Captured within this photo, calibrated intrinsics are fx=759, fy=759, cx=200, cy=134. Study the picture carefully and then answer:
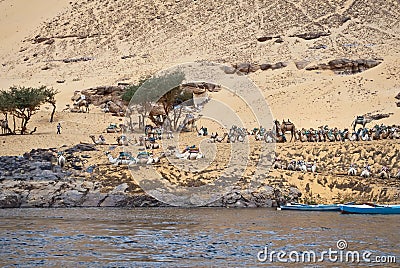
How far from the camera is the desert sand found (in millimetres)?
64062

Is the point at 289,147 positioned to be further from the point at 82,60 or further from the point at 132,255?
the point at 82,60

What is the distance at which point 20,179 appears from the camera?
118 feet

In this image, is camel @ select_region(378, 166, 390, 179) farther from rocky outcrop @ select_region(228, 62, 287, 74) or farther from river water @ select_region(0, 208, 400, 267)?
rocky outcrop @ select_region(228, 62, 287, 74)

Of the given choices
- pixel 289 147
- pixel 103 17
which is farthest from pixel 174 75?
pixel 103 17

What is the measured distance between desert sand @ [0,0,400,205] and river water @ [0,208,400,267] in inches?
825

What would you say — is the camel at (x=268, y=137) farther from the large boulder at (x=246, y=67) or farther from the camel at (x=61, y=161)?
the large boulder at (x=246, y=67)

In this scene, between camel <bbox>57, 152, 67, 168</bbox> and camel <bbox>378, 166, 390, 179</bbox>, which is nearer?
camel <bbox>378, 166, 390, 179</bbox>

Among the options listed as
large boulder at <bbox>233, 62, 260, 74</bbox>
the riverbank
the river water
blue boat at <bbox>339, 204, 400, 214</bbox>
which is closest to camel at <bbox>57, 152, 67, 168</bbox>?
the riverbank

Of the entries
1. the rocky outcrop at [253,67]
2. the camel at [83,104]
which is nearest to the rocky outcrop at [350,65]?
the rocky outcrop at [253,67]

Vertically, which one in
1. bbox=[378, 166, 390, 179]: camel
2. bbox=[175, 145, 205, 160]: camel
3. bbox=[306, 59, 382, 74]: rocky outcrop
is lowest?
bbox=[378, 166, 390, 179]: camel

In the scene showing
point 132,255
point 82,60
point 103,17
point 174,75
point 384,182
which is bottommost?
point 132,255

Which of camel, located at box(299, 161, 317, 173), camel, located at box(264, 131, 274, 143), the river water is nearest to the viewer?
the river water

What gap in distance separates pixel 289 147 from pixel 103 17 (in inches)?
2721

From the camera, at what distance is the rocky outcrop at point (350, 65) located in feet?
244
